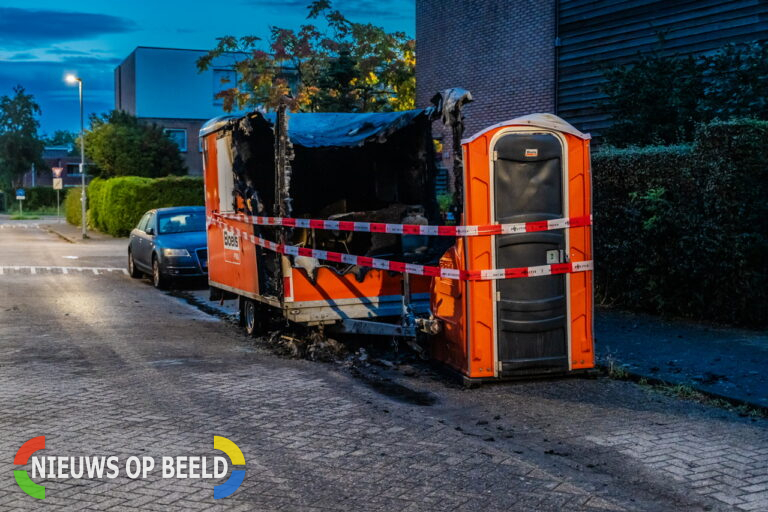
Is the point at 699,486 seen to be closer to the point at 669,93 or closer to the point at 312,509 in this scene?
the point at 312,509

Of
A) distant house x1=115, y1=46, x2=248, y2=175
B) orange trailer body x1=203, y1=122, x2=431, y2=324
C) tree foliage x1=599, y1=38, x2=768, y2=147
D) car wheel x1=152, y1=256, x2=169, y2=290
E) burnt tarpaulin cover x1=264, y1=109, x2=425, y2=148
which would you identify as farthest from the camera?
distant house x1=115, y1=46, x2=248, y2=175

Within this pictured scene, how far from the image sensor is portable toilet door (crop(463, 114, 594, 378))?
7852 millimetres

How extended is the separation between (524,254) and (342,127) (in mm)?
3751

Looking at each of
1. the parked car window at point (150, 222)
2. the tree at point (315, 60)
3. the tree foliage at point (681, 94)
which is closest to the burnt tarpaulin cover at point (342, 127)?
the tree foliage at point (681, 94)

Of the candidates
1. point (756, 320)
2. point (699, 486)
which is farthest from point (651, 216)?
point (699, 486)

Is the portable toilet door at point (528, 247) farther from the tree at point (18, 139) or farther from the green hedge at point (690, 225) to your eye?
the tree at point (18, 139)

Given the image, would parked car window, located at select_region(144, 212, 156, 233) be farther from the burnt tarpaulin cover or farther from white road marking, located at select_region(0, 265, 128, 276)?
the burnt tarpaulin cover

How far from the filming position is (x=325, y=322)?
33.3ft

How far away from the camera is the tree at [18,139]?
90.4 metres

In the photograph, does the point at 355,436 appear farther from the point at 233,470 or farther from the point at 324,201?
the point at 324,201

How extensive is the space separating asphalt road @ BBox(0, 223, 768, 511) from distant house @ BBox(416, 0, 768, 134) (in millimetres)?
10557

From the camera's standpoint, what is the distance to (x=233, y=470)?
5.65 m

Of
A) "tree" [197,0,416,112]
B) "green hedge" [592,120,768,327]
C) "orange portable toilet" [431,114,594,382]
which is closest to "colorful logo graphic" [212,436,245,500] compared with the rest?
"orange portable toilet" [431,114,594,382]

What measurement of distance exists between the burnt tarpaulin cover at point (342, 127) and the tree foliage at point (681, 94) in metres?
4.41
